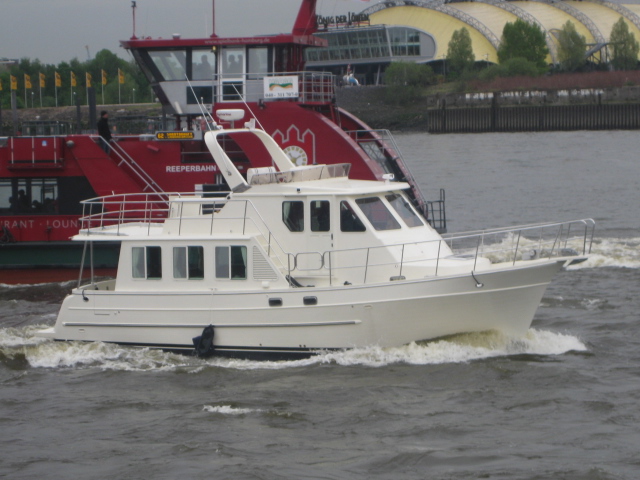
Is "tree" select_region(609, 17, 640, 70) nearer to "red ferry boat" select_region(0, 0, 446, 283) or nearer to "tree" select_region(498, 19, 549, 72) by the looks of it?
"tree" select_region(498, 19, 549, 72)

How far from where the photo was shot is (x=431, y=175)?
47875 mm

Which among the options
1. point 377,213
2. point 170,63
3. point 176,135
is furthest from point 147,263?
point 170,63

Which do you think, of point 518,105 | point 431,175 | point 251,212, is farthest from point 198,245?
point 518,105

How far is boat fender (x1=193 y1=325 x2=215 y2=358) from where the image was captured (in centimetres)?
1520

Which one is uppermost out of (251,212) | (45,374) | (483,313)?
(251,212)

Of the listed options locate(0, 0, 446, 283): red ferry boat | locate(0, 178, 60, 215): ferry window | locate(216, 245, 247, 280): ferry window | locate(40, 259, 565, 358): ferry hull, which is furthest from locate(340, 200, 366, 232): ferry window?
locate(0, 178, 60, 215): ferry window

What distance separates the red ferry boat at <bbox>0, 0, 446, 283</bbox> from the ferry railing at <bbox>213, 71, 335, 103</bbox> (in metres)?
0.02

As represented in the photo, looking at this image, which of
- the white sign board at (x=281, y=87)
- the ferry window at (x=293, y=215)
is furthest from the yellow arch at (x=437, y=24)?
the ferry window at (x=293, y=215)

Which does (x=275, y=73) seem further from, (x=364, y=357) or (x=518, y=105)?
(x=518, y=105)

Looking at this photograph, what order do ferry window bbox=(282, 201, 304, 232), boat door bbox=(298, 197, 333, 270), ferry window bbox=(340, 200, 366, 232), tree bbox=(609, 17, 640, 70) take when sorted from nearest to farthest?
1. ferry window bbox=(340, 200, 366, 232)
2. boat door bbox=(298, 197, 333, 270)
3. ferry window bbox=(282, 201, 304, 232)
4. tree bbox=(609, 17, 640, 70)

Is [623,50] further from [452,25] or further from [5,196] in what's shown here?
[5,196]

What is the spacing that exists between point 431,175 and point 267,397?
34.8m

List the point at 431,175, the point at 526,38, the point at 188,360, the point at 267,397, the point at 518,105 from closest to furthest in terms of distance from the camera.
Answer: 1. the point at 267,397
2. the point at 188,360
3. the point at 431,175
4. the point at 518,105
5. the point at 526,38

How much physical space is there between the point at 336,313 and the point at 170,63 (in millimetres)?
12702
